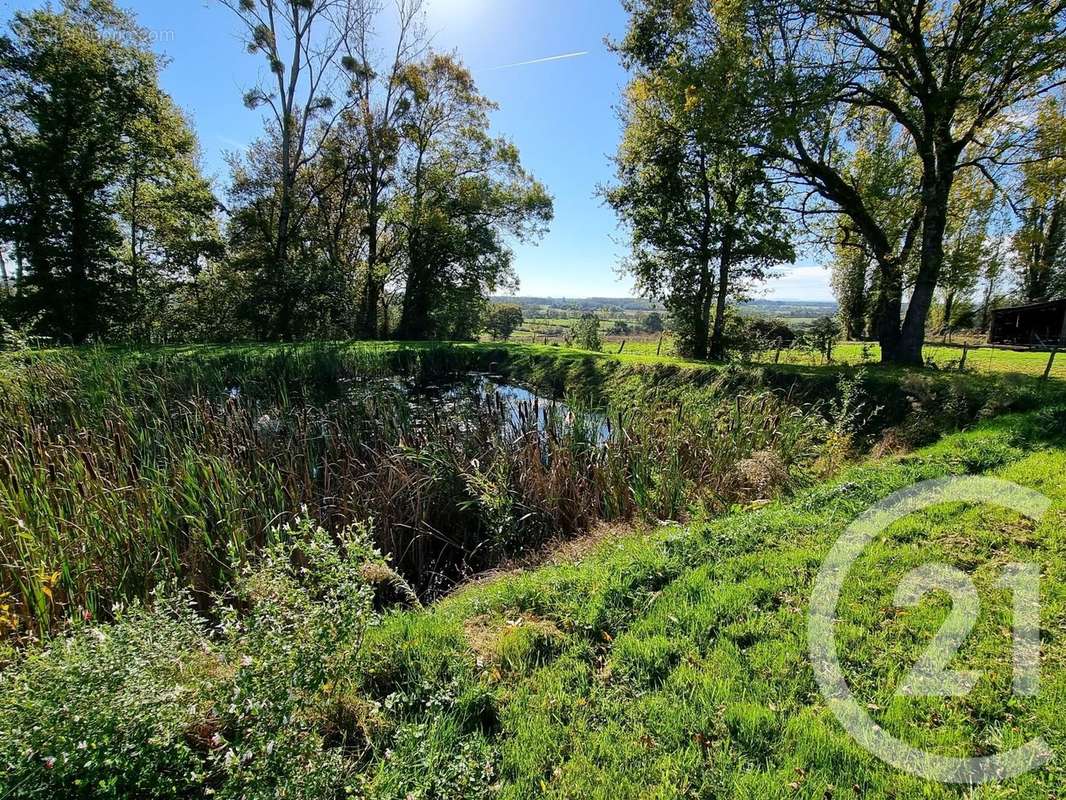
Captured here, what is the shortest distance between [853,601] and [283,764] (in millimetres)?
3017

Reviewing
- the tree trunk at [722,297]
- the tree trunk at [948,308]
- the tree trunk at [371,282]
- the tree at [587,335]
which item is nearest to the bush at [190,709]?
the tree trunk at [722,297]

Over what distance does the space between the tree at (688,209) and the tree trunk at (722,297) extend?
0.10 ft

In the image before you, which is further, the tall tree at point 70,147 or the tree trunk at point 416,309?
the tree trunk at point 416,309

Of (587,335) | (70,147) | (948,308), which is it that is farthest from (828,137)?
(948,308)

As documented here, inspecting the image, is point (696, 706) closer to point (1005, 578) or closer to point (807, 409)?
point (1005, 578)

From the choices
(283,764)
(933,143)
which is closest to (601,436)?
(283,764)

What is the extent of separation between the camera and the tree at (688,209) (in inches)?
531

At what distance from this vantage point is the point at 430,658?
7.91ft

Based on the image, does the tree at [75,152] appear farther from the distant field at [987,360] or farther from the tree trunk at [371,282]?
the distant field at [987,360]

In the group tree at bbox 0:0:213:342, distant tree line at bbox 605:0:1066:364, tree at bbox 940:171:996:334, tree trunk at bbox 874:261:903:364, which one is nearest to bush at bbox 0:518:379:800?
distant tree line at bbox 605:0:1066:364

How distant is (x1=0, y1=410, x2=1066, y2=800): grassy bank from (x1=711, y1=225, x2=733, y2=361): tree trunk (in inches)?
508

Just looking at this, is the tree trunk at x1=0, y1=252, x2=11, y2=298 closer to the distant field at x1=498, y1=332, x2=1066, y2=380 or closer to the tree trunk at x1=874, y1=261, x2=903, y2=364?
the distant field at x1=498, y1=332, x2=1066, y2=380

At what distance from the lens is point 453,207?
2234 cm

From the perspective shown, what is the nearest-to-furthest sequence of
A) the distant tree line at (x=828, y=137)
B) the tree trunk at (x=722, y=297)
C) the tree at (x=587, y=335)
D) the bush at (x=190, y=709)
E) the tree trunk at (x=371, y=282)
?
the bush at (x=190, y=709)
the distant tree line at (x=828, y=137)
the tree trunk at (x=722, y=297)
the tree at (x=587, y=335)
the tree trunk at (x=371, y=282)
